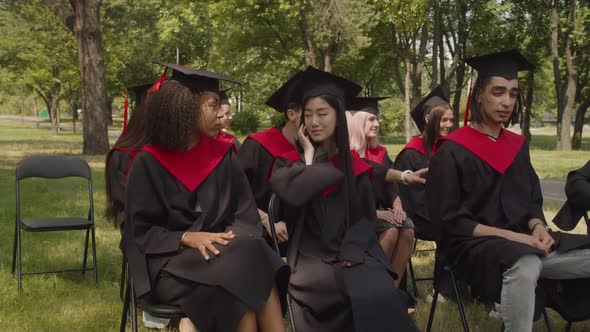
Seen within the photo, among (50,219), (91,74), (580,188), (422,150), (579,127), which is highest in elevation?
(91,74)

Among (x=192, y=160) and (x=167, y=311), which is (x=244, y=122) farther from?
(x=167, y=311)

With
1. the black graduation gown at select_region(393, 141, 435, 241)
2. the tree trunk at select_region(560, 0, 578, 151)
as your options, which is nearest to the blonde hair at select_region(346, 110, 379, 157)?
the black graduation gown at select_region(393, 141, 435, 241)

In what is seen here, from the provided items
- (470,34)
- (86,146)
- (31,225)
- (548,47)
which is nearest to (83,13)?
(86,146)

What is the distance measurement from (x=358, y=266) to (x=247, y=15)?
2879 cm

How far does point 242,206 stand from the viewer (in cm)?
413

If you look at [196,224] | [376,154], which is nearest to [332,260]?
[196,224]

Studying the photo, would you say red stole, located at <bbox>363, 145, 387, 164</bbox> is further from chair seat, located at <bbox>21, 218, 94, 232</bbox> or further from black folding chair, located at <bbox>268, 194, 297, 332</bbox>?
chair seat, located at <bbox>21, 218, 94, 232</bbox>

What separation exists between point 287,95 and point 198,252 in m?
1.61

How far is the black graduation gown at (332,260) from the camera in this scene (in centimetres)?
383

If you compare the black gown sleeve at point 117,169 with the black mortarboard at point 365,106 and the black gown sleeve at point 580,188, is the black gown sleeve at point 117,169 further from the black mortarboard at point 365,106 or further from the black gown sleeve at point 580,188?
the black gown sleeve at point 580,188

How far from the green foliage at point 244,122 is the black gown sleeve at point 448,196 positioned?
34.4 m

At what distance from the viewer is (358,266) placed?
4.05 metres

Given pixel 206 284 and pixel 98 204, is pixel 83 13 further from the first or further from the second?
pixel 206 284

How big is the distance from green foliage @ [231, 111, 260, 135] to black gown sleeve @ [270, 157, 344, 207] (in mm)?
34560
